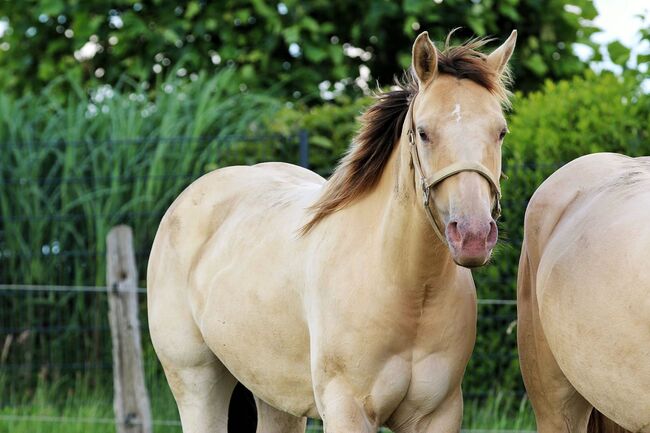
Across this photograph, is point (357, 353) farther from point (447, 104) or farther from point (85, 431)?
point (85, 431)

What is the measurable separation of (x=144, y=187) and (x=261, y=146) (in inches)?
34.1

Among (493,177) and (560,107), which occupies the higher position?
(493,177)

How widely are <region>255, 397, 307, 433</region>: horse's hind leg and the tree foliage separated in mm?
3959

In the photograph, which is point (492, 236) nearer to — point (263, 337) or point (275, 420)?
point (263, 337)

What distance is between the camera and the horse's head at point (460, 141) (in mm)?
3033

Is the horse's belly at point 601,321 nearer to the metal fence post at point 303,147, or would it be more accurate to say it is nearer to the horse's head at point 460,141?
the horse's head at point 460,141

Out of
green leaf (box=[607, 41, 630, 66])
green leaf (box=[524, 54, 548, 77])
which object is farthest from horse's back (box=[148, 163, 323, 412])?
green leaf (box=[524, 54, 548, 77])

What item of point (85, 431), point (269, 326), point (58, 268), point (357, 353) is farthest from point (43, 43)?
point (357, 353)

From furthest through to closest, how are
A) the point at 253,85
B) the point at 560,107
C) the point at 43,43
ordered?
the point at 43,43 < the point at 253,85 < the point at 560,107

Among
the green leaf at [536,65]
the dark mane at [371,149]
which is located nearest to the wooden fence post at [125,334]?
the dark mane at [371,149]

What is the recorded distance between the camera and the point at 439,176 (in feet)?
10.3

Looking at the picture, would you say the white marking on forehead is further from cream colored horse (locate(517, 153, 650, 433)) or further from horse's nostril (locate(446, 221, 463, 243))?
cream colored horse (locate(517, 153, 650, 433))

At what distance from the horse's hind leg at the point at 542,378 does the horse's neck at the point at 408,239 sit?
55 centimetres

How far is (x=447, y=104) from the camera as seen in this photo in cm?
322
